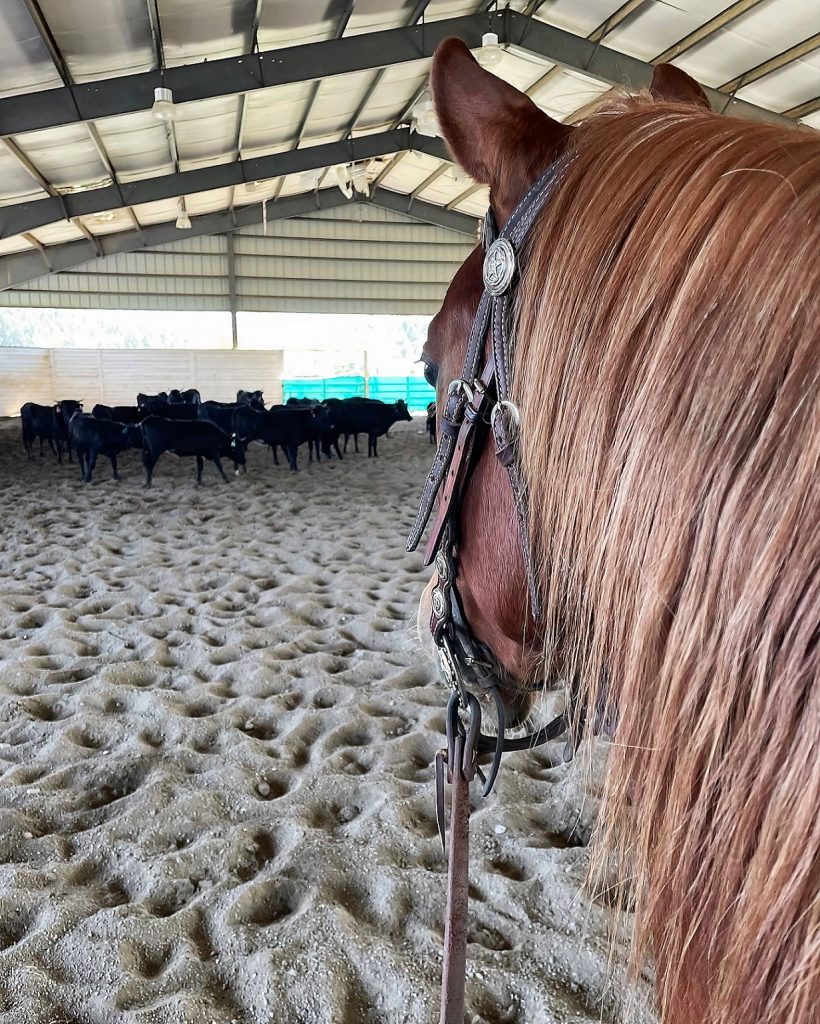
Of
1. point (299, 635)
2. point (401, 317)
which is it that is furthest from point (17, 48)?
point (401, 317)

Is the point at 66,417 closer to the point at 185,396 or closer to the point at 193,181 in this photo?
the point at 185,396

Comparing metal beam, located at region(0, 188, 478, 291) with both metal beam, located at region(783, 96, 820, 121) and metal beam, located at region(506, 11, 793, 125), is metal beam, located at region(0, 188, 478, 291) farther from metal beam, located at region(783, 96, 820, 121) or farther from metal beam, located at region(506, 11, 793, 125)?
metal beam, located at region(783, 96, 820, 121)

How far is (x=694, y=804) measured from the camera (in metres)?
0.54

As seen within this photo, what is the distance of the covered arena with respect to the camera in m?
1.59

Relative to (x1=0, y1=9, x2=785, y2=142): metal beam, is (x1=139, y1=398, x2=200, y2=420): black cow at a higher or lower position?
lower

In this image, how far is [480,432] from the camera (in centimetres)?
83

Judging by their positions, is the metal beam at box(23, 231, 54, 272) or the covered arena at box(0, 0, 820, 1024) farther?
the metal beam at box(23, 231, 54, 272)

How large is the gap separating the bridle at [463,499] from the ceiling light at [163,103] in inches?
328

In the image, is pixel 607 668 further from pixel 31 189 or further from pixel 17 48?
pixel 31 189

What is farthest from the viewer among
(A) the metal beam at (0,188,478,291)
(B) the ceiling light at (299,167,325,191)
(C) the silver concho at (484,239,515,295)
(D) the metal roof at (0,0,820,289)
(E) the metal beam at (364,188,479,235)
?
(E) the metal beam at (364,188,479,235)

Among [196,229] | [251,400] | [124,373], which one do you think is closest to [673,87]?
[251,400]

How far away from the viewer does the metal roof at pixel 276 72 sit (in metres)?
7.19

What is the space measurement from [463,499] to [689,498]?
0.37 m

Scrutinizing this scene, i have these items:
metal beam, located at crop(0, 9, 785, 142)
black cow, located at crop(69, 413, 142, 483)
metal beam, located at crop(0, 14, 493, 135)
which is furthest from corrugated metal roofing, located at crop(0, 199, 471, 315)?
black cow, located at crop(69, 413, 142, 483)
